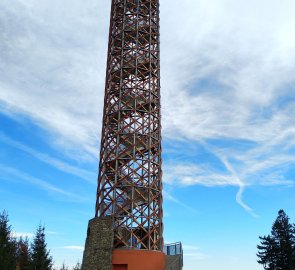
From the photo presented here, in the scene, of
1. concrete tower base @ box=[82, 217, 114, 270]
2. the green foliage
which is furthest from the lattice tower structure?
the green foliage

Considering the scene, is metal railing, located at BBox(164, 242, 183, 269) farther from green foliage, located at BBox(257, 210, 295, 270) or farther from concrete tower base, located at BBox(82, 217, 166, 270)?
green foliage, located at BBox(257, 210, 295, 270)

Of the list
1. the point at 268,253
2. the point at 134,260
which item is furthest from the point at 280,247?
the point at 134,260

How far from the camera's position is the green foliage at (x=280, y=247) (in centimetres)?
2991

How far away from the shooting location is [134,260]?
713 inches

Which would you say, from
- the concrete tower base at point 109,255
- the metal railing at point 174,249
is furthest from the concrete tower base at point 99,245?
the metal railing at point 174,249

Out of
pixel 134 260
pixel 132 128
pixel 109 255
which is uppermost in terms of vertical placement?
pixel 132 128

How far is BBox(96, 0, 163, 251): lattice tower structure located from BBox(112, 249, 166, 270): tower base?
58 cm

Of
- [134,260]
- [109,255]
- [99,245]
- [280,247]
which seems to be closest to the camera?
[134,260]

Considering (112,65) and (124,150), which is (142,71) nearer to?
(112,65)

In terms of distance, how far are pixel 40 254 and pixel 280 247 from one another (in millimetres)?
19338

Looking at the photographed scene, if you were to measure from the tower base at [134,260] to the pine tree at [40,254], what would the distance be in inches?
400

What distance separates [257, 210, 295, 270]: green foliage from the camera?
2991cm

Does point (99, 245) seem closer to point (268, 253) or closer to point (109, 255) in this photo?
point (109, 255)

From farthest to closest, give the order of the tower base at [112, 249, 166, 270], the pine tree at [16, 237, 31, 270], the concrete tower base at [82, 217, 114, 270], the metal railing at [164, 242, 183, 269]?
the pine tree at [16, 237, 31, 270] → the metal railing at [164, 242, 183, 269] → the concrete tower base at [82, 217, 114, 270] → the tower base at [112, 249, 166, 270]
